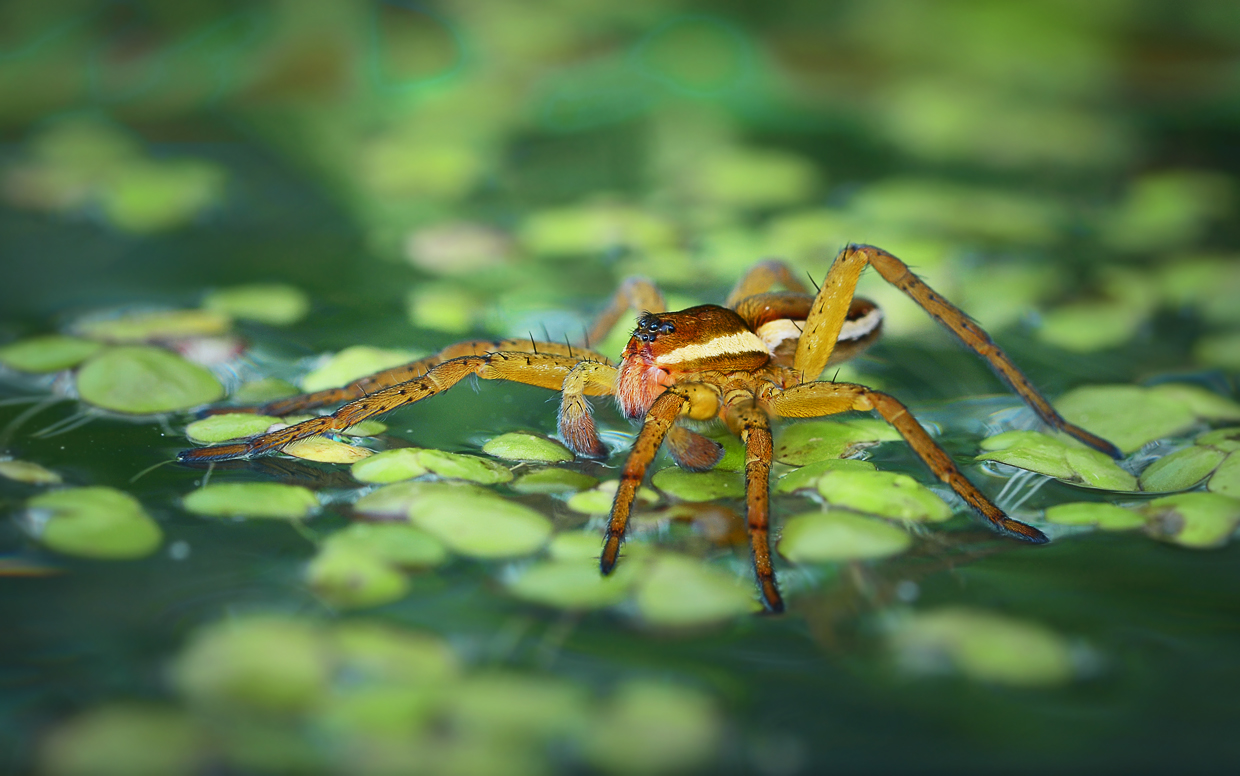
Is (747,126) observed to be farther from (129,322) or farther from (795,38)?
(129,322)

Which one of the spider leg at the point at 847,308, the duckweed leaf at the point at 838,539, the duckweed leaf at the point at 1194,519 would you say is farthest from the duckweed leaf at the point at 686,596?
the duckweed leaf at the point at 1194,519

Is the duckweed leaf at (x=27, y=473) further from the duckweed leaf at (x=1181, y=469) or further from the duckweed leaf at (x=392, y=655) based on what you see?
the duckweed leaf at (x=1181, y=469)

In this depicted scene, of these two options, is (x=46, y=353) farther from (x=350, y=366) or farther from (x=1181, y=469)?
(x=1181, y=469)

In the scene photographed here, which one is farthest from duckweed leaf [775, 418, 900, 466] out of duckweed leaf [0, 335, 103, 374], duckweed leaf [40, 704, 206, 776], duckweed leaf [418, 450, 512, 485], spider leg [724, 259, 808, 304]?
duckweed leaf [0, 335, 103, 374]

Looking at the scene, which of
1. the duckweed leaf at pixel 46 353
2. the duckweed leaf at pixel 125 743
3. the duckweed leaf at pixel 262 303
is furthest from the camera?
the duckweed leaf at pixel 262 303

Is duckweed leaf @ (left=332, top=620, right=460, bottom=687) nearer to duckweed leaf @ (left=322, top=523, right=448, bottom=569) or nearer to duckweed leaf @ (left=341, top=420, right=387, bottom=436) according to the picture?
duckweed leaf @ (left=322, top=523, right=448, bottom=569)

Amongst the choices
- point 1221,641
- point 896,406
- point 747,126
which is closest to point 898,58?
point 747,126

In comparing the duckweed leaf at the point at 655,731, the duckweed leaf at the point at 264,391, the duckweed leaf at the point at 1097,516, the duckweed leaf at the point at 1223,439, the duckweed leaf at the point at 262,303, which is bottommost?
the duckweed leaf at the point at 655,731
